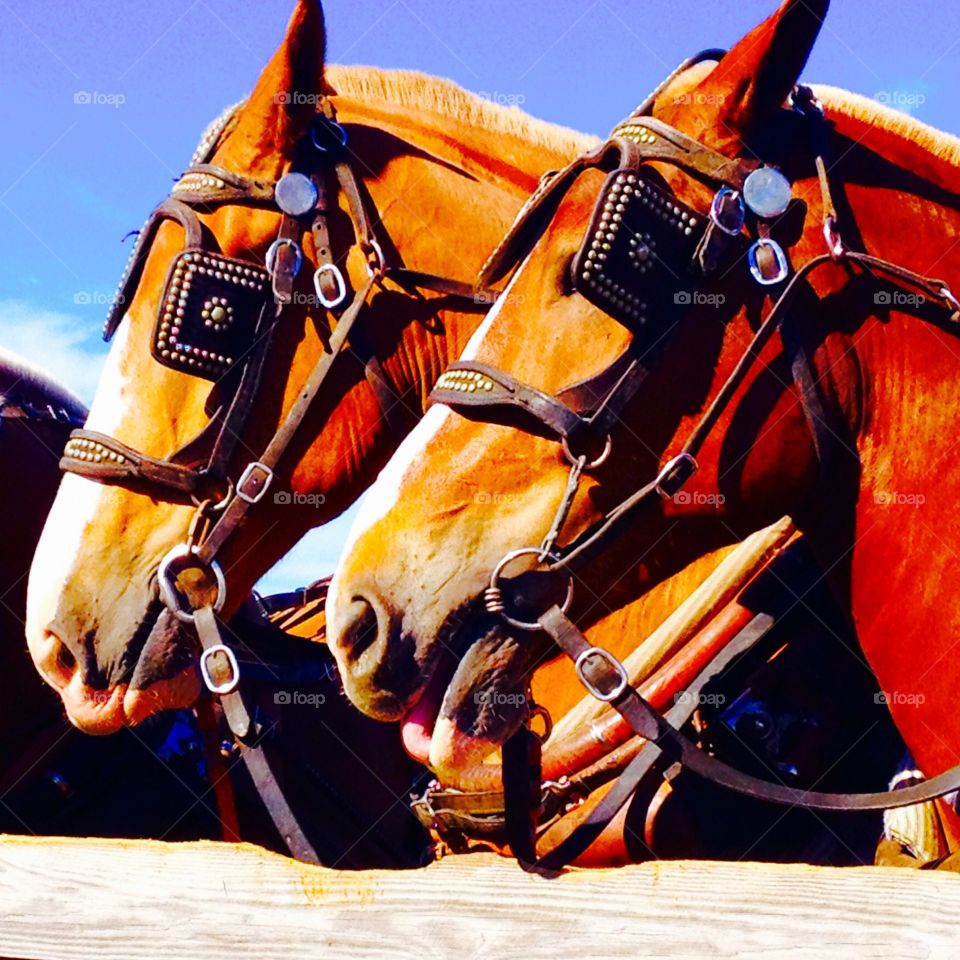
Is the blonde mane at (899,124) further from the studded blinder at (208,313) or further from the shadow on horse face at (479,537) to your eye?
the studded blinder at (208,313)

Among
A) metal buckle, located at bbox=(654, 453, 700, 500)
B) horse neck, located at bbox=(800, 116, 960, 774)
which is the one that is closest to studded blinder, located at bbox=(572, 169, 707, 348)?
metal buckle, located at bbox=(654, 453, 700, 500)

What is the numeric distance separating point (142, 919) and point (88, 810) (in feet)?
6.10

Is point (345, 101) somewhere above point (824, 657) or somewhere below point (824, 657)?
above

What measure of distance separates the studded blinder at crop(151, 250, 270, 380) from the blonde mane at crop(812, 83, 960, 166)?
139cm

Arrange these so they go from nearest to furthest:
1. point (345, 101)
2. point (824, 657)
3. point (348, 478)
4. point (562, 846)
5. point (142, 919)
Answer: point (142, 919) → point (562, 846) → point (824, 657) → point (348, 478) → point (345, 101)

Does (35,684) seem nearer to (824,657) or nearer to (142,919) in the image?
(142,919)

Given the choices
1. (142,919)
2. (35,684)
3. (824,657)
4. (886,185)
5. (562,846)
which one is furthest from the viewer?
(35,684)

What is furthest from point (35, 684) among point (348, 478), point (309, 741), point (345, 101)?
point (345, 101)

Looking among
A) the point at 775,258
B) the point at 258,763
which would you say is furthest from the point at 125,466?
the point at 775,258

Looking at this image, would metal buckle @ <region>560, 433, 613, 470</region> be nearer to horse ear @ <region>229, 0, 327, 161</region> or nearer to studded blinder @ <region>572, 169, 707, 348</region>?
studded blinder @ <region>572, 169, 707, 348</region>

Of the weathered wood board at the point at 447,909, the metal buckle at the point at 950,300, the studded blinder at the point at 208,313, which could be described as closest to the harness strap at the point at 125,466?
the studded blinder at the point at 208,313

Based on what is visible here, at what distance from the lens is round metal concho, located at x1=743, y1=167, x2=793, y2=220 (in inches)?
95.8

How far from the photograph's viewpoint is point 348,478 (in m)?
3.36

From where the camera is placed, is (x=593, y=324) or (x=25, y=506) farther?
(x=25, y=506)
